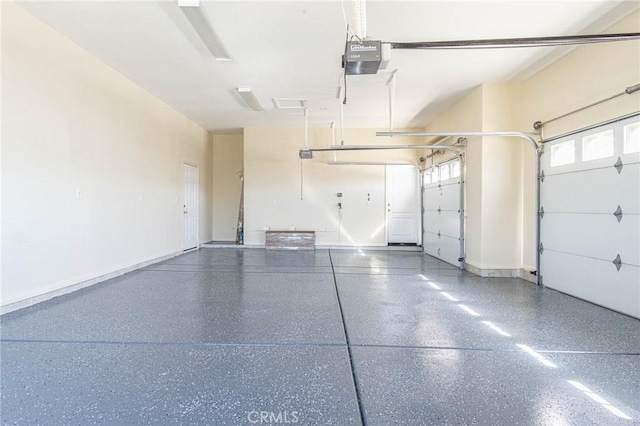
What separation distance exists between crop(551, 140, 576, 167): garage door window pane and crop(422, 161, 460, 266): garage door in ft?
5.49

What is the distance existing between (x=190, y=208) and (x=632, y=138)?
26.1 feet

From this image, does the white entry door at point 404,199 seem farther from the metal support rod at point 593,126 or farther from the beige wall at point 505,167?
the metal support rod at point 593,126

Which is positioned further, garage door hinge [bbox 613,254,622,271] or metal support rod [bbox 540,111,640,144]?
garage door hinge [bbox 613,254,622,271]

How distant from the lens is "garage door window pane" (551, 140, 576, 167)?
381 centimetres

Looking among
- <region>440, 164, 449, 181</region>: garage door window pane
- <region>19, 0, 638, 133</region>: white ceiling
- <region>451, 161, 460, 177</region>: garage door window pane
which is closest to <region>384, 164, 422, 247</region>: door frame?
<region>440, 164, 449, 181</region>: garage door window pane

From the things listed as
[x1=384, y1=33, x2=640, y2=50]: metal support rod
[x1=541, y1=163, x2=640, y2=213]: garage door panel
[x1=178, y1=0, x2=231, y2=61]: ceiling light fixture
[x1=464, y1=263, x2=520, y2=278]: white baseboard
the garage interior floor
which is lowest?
the garage interior floor

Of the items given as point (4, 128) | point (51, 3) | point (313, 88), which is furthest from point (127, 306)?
point (313, 88)

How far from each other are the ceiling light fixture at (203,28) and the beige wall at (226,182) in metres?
5.19

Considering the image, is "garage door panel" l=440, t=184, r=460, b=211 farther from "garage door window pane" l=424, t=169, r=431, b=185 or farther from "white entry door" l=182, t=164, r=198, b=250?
"white entry door" l=182, t=164, r=198, b=250

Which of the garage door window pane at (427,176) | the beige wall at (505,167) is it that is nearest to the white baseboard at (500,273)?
the beige wall at (505,167)

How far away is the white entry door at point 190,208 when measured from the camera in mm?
7328

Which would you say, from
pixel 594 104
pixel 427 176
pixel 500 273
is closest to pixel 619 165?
pixel 594 104

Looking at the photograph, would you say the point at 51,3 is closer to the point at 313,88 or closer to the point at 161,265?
the point at 313,88

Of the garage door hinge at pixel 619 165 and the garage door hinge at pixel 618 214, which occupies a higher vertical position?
the garage door hinge at pixel 619 165
